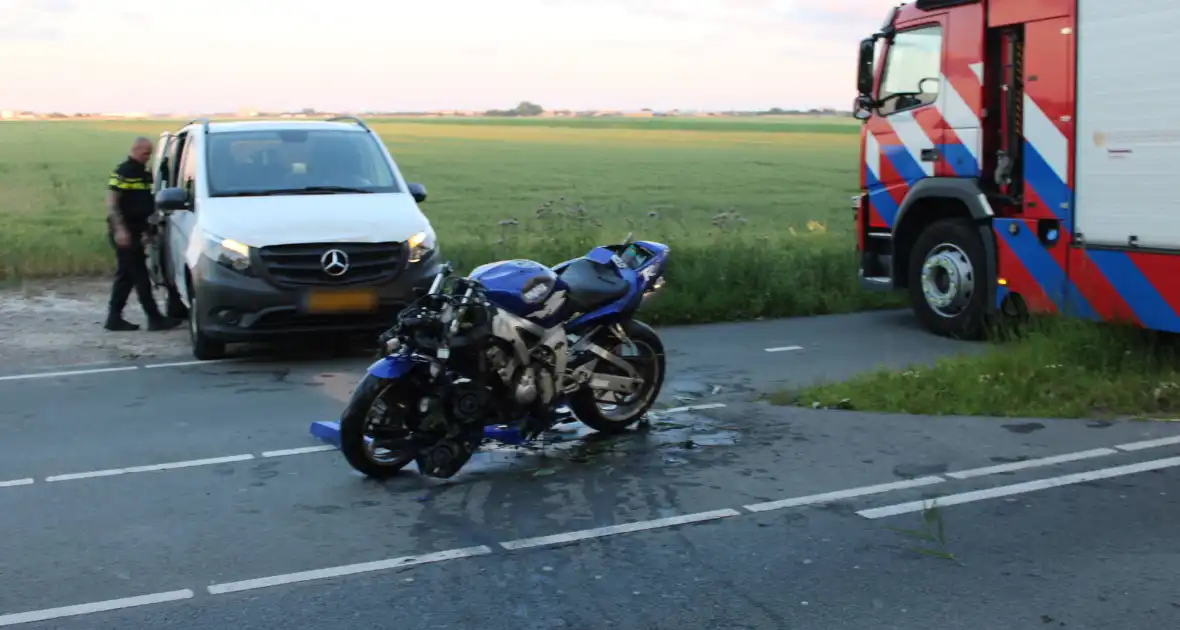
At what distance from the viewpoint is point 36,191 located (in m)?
30.9

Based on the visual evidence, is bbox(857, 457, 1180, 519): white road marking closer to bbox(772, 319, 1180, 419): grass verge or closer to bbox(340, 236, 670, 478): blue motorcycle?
bbox(772, 319, 1180, 419): grass verge

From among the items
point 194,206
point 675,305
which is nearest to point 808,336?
point 675,305

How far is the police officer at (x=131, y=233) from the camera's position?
476 inches

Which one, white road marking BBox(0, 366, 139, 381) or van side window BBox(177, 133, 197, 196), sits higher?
van side window BBox(177, 133, 197, 196)

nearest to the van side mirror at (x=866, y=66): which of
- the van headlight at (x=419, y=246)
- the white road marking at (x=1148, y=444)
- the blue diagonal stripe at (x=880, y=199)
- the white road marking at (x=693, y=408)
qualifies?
the blue diagonal stripe at (x=880, y=199)

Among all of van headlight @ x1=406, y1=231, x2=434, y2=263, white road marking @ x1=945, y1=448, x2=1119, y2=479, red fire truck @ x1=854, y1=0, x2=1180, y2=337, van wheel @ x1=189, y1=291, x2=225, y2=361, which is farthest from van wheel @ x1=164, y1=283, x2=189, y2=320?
white road marking @ x1=945, y1=448, x2=1119, y2=479

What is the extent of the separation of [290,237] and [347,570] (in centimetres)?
551

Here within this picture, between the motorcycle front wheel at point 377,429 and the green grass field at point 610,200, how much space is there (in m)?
6.26

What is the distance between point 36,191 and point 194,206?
22285 mm

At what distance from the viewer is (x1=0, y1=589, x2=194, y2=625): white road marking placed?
15.1 feet

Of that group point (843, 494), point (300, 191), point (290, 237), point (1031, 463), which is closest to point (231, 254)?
point (290, 237)

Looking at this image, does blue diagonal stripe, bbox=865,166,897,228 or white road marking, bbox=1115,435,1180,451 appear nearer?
white road marking, bbox=1115,435,1180,451

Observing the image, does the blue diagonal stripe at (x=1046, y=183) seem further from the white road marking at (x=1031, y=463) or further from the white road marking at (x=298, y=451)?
the white road marking at (x=298, y=451)

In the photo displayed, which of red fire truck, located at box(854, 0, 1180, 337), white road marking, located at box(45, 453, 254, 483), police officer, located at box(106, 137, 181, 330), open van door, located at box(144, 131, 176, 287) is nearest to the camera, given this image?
white road marking, located at box(45, 453, 254, 483)
